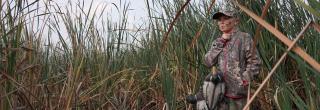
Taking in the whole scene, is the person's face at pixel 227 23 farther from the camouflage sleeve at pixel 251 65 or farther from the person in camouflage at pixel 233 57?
the camouflage sleeve at pixel 251 65

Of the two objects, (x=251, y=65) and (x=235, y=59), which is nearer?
(x=251, y=65)

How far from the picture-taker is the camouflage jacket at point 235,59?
Result: 110 inches

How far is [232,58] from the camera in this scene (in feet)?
9.33

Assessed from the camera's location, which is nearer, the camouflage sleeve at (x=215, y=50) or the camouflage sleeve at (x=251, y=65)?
the camouflage sleeve at (x=251, y=65)

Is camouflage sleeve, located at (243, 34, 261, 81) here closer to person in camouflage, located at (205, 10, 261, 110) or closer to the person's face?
person in camouflage, located at (205, 10, 261, 110)

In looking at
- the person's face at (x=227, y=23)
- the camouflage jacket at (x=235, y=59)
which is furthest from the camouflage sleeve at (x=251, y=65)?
the person's face at (x=227, y=23)

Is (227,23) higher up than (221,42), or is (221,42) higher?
(227,23)

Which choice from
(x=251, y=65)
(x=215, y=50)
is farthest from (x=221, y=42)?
(x=251, y=65)

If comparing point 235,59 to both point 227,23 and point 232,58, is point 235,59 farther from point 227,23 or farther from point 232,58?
point 227,23

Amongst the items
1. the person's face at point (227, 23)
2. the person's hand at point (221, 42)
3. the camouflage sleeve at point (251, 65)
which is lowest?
Result: the camouflage sleeve at point (251, 65)

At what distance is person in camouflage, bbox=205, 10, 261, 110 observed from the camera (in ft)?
9.13

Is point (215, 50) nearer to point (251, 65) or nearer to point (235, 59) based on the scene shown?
point (235, 59)

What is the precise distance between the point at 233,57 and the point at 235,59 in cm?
2

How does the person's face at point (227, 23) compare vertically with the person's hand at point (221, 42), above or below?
above
